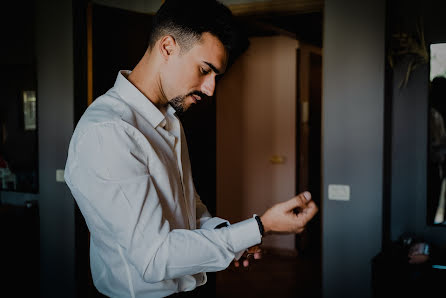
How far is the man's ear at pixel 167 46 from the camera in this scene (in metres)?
1.34

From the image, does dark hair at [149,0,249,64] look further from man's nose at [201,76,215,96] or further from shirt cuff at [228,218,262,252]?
shirt cuff at [228,218,262,252]

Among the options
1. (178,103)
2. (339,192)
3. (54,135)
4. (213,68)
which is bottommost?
(339,192)

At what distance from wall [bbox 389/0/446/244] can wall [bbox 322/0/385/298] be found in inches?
9.8

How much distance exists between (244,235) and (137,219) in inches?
10.8

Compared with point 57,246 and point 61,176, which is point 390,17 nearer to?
point 61,176

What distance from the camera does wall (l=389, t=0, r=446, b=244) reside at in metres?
3.01

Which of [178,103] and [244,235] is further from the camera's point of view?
[178,103]

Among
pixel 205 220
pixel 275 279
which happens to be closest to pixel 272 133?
pixel 275 279

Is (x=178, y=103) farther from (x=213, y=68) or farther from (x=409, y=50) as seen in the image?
(x=409, y=50)

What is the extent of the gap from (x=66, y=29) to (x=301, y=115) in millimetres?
2928

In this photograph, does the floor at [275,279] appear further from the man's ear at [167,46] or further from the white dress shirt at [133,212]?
the man's ear at [167,46]

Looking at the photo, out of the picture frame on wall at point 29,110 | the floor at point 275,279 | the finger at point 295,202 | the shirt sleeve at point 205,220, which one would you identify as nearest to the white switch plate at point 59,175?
the picture frame on wall at point 29,110

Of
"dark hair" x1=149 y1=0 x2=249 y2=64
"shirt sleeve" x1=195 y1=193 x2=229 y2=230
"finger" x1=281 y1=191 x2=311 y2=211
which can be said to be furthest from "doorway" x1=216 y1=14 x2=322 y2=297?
"finger" x1=281 y1=191 x2=311 y2=211

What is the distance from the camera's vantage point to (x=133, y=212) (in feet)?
3.54
